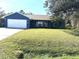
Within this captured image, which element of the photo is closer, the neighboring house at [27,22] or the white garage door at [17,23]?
the white garage door at [17,23]

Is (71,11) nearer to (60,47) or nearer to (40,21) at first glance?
(40,21)

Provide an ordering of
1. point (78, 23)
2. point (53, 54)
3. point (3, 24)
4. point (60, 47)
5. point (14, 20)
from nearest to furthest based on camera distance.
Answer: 1. point (53, 54)
2. point (60, 47)
3. point (78, 23)
4. point (14, 20)
5. point (3, 24)

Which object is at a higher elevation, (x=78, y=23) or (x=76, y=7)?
(x=76, y=7)

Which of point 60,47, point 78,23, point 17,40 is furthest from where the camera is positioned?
point 78,23

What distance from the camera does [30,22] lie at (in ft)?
171

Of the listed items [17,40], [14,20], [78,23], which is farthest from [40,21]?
[17,40]

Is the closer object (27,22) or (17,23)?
(27,22)

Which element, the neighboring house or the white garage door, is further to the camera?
the neighboring house

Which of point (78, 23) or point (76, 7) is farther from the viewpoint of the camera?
point (78, 23)

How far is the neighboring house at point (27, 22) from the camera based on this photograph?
167 feet

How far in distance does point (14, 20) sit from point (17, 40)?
30.0 metres

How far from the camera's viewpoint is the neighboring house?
167 feet

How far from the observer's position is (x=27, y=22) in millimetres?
50812

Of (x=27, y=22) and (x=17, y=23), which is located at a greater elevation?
(x=27, y=22)
